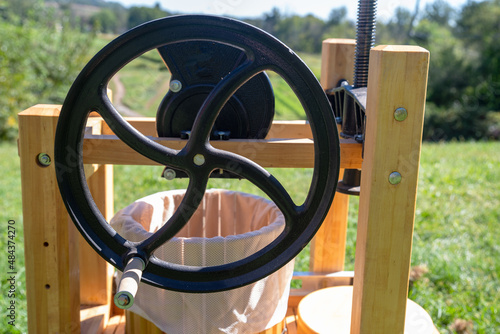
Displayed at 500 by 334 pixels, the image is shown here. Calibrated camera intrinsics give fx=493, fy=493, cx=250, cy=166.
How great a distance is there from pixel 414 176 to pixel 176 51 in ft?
1.96

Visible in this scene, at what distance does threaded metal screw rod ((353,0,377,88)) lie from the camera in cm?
129

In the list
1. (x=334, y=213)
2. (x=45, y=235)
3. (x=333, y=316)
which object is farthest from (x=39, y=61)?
(x=333, y=316)

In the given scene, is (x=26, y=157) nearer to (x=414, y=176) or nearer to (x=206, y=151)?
(x=206, y=151)

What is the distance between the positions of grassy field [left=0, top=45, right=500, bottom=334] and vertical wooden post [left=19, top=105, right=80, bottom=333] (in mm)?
809

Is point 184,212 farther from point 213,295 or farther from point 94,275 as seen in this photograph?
point 94,275

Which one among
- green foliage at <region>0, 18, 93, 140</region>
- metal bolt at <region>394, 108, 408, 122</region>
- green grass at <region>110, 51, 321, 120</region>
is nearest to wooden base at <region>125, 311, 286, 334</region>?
metal bolt at <region>394, 108, 408, 122</region>

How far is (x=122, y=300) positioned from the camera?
0.85 metres

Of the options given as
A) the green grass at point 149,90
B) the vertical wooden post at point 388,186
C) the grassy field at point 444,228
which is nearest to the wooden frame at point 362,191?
the vertical wooden post at point 388,186

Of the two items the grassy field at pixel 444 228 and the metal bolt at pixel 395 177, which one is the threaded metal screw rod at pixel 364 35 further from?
the grassy field at pixel 444 228

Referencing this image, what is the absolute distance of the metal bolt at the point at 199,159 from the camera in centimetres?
99

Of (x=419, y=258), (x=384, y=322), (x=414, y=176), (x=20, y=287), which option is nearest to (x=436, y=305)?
(x=419, y=258)

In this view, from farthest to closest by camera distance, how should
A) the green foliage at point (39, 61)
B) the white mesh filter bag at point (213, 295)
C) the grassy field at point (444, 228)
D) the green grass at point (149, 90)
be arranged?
the green grass at point (149, 90) → the green foliage at point (39, 61) → the grassy field at point (444, 228) → the white mesh filter bag at point (213, 295)

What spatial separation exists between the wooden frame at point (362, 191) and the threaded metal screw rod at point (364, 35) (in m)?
0.26

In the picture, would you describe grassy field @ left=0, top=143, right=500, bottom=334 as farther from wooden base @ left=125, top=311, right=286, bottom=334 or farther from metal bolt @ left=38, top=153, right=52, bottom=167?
metal bolt @ left=38, top=153, right=52, bottom=167
